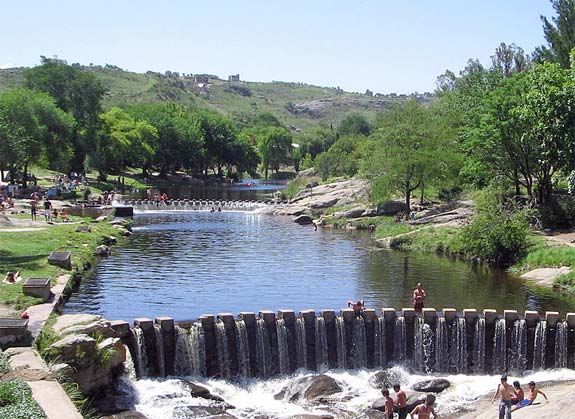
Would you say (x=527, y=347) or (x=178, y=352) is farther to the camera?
(x=527, y=347)

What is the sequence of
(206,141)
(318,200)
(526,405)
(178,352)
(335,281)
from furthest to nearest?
(206,141), (318,200), (335,281), (178,352), (526,405)

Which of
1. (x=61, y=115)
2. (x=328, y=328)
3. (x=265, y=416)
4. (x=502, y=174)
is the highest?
(x=61, y=115)

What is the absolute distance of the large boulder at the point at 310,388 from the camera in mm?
26562

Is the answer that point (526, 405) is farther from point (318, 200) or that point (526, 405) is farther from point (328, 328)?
point (318, 200)

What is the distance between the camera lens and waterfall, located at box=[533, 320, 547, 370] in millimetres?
30544

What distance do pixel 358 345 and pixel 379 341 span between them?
3.30 ft

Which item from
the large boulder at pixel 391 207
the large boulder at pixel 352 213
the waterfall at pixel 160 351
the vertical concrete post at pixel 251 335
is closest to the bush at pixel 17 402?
the waterfall at pixel 160 351

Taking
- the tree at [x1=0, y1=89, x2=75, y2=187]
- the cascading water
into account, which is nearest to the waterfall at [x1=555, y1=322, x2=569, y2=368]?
the cascading water

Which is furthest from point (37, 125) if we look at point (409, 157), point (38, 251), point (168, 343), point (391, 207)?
point (168, 343)

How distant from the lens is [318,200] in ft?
286

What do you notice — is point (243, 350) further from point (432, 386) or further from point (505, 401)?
point (505, 401)

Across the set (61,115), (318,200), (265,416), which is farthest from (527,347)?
(61,115)

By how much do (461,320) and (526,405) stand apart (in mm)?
8473

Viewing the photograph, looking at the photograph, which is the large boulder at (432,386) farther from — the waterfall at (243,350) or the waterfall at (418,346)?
the waterfall at (243,350)
